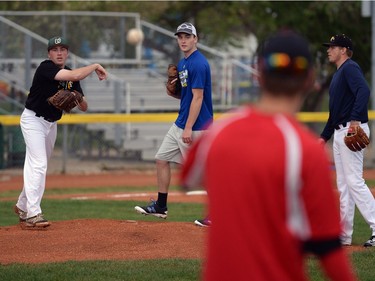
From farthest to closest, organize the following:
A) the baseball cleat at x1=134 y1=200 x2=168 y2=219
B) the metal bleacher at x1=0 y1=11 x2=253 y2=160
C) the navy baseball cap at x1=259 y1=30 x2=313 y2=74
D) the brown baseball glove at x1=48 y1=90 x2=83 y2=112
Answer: the metal bleacher at x1=0 y1=11 x2=253 y2=160 → the baseball cleat at x1=134 y1=200 x2=168 y2=219 → the brown baseball glove at x1=48 y1=90 x2=83 y2=112 → the navy baseball cap at x1=259 y1=30 x2=313 y2=74

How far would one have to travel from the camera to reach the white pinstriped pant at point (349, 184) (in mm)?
8875

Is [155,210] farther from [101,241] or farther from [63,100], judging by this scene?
[63,100]

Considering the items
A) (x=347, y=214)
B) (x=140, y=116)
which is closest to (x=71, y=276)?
(x=347, y=214)

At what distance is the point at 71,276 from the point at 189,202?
7.62 meters

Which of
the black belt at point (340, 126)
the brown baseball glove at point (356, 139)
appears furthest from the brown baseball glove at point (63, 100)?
the brown baseball glove at point (356, 139)

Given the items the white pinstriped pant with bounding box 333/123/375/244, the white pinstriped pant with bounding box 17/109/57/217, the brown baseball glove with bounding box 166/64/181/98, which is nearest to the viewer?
the white pinstriped pant with bounding box 333/123/375/244

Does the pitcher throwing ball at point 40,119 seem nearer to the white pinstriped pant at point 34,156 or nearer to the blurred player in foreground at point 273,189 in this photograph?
the white pinstriped pant at point 34,156

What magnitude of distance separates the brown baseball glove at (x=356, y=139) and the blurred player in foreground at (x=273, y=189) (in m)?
5.40

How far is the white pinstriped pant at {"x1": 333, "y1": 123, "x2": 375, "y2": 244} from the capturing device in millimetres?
8875

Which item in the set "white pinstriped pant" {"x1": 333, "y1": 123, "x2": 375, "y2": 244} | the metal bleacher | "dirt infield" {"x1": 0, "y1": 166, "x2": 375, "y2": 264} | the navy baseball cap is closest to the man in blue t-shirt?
"dirt infield" {"x1": 0, "y1": 166, "x2": 375, "y2": 264}

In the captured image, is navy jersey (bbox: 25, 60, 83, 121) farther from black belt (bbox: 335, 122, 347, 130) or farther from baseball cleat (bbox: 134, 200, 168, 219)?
black belt (bbox: 335, 122, 347, 130)

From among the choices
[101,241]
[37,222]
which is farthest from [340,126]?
[37,222]

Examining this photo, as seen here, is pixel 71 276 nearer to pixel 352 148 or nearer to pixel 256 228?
pixel 352 148

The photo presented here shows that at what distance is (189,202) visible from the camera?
14.9 meters
